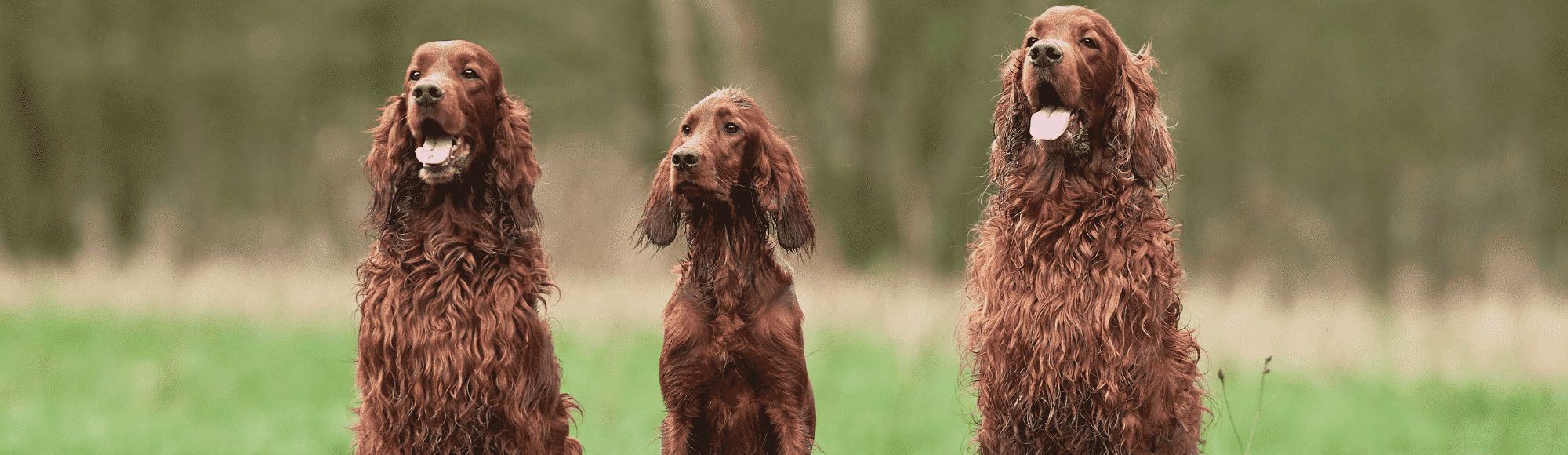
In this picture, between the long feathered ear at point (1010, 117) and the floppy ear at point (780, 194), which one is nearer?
the long feathered ear at point (1010, 117)

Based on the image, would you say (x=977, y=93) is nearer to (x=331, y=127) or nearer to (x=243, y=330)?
(x=243, y=330)

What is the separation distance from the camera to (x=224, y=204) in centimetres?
2252

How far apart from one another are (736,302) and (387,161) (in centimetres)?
137

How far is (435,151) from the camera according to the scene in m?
4.23

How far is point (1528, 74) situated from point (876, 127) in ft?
39.8

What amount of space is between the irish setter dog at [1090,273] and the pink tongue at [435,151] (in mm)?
1984

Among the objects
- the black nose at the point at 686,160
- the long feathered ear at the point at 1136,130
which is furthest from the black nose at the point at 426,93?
the long feathered ear at the point at 1136,130

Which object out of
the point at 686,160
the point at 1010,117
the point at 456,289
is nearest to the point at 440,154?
the point at 456,289

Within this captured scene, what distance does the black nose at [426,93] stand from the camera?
406cm

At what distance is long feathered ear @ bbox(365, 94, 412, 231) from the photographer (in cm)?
439

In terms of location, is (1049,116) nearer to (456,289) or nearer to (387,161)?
(456,289)

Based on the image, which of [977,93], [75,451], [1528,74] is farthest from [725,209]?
[1528,74]

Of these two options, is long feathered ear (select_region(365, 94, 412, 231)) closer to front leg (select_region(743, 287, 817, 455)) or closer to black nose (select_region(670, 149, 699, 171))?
black nose (select_region(670, 149, 699, 171))

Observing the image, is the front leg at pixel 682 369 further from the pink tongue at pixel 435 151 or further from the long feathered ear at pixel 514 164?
the pink tongue at pixel 435 151
